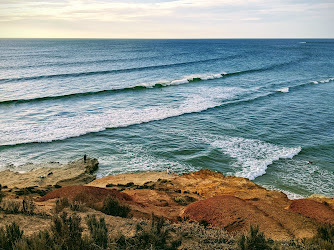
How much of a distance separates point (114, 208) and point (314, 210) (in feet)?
23.1

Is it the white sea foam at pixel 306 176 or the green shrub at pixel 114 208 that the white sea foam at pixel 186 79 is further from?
the green shrub at pixel 114 208

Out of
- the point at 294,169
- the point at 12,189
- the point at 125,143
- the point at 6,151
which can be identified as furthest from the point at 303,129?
the point at 6,151

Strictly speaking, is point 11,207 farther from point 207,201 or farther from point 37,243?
point 207,201

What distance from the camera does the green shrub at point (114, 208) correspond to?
25.3 ft

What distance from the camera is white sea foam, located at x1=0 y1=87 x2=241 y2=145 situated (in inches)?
764

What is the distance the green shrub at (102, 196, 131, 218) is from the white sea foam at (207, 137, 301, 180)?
9.01 metres

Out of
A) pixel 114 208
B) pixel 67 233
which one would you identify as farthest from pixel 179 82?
pixel 67 233

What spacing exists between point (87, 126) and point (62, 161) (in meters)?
5.94

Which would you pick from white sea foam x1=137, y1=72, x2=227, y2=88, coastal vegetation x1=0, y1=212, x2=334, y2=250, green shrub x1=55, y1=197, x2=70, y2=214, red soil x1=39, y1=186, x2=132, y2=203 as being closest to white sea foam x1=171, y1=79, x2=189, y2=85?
white sea foam x1=137, y1=72, x2=227, y2=88

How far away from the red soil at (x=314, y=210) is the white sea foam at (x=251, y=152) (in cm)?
499

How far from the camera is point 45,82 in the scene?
38062mm

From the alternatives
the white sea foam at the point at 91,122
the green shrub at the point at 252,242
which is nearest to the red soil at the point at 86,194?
the green shrub at the point at 252,242

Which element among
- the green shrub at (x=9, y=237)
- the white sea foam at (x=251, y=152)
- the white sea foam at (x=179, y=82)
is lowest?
the white sea foam at (x=251, y=152)

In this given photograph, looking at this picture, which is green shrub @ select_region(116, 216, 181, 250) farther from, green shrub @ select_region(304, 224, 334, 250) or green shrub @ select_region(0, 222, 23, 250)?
green shrub @ select_region(304, 224, 334, 250)
